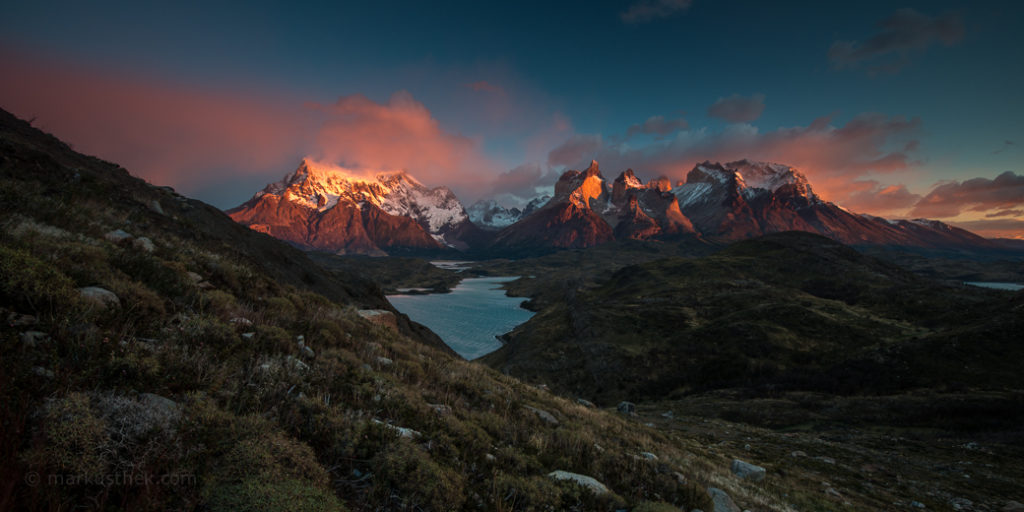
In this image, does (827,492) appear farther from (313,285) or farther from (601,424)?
(313,285)

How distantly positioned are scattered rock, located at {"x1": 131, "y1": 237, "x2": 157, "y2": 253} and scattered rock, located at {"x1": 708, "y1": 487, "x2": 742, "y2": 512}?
1693cm

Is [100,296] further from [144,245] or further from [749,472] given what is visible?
[749,472]

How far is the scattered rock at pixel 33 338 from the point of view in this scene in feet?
15.2

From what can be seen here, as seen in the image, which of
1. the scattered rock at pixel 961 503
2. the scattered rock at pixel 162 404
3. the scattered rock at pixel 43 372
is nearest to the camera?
the scattered rock at pixel 43 372

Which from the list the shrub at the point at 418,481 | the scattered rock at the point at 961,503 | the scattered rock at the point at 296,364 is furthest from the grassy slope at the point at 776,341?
the shrub at the point at 418,481

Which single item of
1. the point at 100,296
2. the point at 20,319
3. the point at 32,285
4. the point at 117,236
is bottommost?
the point at 20,319

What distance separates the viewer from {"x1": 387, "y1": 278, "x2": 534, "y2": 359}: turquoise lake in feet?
346

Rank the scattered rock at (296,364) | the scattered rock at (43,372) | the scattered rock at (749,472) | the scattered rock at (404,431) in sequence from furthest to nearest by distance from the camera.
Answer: the scattered rock at (749,472) → the scattered rock at (296,364) → the scattered rock at (404,431) → the scattered rock at (43,372)

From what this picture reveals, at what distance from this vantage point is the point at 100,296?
6566 millimetres

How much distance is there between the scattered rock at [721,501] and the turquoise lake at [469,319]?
84240 millimetres

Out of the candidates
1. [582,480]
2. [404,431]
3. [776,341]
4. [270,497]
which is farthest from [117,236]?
[776,341]

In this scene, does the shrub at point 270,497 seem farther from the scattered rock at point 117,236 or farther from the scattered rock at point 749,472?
the scattered rock at point 749,472

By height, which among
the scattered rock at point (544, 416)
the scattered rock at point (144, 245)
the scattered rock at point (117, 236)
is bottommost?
the scattered rock at point (544, 416)

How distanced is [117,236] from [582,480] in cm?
1450
